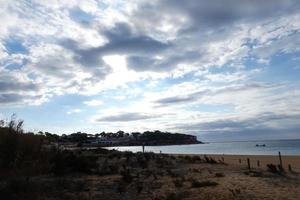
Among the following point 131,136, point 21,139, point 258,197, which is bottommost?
point 258,197

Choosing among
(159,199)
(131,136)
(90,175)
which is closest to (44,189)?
(159,199)

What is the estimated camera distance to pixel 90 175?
18.5 m

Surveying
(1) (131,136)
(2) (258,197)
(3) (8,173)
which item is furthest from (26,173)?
(1) (131,136)

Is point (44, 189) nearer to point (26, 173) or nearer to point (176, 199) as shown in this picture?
point (26, 173)

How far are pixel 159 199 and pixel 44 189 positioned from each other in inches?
147

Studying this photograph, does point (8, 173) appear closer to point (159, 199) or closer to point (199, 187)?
point (159, 199)

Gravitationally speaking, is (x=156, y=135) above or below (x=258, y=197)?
above

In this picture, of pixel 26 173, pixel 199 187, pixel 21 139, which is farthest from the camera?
pixel 21 139

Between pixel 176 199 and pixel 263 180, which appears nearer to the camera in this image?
pixel 176 199

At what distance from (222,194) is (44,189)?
563 centimetres

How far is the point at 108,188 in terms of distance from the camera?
1437 cm

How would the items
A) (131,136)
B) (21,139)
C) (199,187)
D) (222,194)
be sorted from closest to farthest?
(222,194)
(199,187)
(21,139)
(131,136)

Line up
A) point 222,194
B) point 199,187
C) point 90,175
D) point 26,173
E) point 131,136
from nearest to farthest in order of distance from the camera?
point 222,194, point 199,187, point 26,173, point 90,175, point 131,136

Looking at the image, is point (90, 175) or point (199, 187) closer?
point (199, 187)
